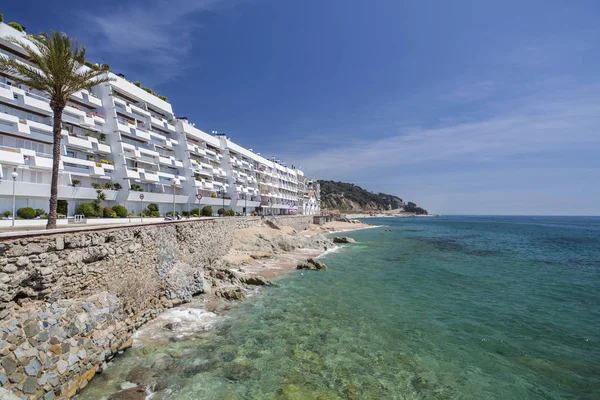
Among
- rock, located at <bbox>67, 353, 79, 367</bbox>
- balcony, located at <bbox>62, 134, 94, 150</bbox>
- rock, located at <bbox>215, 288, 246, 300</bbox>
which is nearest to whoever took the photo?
rock, located at <bbox>67, 353, 79, 367</bbox>

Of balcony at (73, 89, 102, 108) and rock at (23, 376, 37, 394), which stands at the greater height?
balcony at (73, 89, 102, 108)

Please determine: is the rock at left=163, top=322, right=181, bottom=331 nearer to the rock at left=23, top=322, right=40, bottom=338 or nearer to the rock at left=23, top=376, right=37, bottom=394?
the rock at left=23, top=322, right=40, bottom=338

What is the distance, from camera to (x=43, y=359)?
1002 centimetres

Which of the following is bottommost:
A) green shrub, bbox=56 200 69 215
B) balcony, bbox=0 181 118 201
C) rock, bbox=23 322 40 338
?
rock, bbox=23 322 40 338

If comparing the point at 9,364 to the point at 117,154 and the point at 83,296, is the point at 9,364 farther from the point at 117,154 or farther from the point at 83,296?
the point at 117,154

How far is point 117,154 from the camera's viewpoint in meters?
45.1

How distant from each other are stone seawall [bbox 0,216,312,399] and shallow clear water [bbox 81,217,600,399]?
1.24 m

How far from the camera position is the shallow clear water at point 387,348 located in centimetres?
1112

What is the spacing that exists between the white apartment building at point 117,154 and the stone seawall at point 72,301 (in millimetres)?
20433

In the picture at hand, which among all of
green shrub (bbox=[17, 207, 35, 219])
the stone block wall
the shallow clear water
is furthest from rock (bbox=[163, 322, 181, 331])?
the stone block wall

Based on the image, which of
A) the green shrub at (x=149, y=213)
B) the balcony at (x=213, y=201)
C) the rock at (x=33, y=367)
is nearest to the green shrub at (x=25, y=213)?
the green shrub at (x=149, y=213)

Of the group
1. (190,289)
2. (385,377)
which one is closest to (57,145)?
(190,289)

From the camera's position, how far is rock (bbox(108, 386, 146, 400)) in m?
10.0

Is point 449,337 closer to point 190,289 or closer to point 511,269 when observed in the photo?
point 190,289
